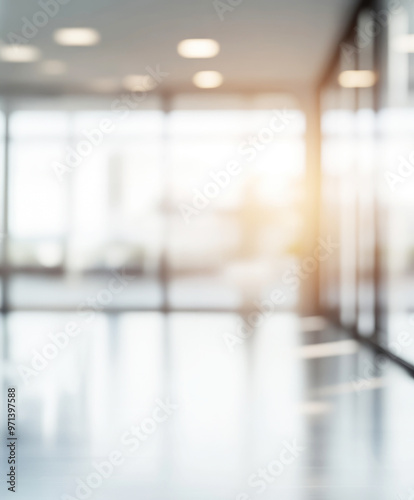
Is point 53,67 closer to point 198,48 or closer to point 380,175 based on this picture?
point 198,48

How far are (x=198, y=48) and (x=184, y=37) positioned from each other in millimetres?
417

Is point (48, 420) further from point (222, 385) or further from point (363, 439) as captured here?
point (363, 439)

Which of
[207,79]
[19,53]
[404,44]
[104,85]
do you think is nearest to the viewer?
[404,44]

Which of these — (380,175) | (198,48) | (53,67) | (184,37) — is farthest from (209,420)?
(53,67)

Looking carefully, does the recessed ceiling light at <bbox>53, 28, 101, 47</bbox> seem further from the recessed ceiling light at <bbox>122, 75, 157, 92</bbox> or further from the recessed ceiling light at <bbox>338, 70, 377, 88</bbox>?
the recessed ceiling light at <bbox>338, 70, 377, 88</bbox>

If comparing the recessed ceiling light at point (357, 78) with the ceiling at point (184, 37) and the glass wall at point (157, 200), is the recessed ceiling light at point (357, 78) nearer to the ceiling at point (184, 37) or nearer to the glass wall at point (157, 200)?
the ceiling at point (184, 37)

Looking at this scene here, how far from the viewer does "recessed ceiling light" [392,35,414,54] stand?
172 inches

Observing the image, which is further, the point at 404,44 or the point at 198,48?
the point at 198,48

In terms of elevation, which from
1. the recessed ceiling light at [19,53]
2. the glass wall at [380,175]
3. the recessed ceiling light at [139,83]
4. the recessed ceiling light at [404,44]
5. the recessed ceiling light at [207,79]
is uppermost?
the recessed ceiling light at [19,53]

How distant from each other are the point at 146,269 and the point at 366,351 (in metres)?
4.53

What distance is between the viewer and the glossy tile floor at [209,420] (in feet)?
6.48

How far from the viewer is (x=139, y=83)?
8.08 m

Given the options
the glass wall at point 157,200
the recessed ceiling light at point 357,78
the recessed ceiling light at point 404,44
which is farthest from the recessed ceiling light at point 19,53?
the recessed ceiling light at point 404,44

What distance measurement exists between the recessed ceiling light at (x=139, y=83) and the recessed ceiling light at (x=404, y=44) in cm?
397
